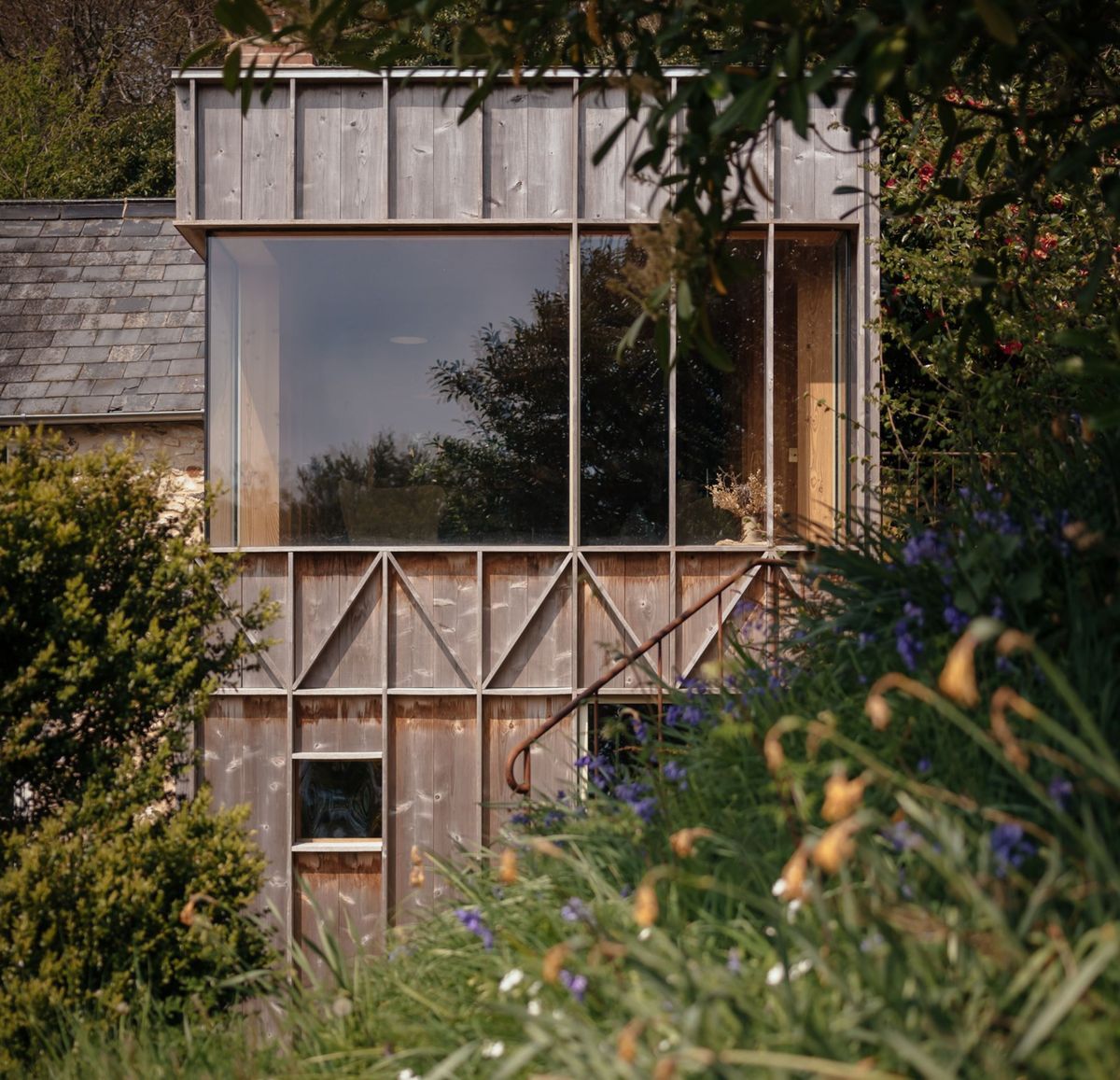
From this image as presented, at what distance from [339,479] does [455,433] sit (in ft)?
2.61

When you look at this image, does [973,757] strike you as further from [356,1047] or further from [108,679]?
[108,679]

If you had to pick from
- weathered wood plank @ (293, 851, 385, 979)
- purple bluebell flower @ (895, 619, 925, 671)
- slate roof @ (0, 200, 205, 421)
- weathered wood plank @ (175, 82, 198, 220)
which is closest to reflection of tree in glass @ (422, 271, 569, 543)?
weathered wood plank @ (175, 82, 198, 220)

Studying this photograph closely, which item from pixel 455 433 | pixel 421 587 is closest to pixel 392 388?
pixel 455 433

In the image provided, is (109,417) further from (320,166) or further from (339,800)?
(339,800)

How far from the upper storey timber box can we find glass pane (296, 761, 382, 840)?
345 cm

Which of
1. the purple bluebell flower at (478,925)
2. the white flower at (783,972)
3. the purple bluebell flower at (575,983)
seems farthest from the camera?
the purple bluebell flower at (478,925)

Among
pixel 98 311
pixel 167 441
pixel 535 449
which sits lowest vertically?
pixel 535 449

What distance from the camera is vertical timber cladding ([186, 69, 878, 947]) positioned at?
805 centimetres

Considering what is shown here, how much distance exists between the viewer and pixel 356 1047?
2707 millimetres

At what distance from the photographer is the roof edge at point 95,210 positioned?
11273mm

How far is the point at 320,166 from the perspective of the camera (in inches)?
323

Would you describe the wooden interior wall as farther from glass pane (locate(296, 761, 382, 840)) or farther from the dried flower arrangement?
glass pane (locate(296, 761, 382, 840))

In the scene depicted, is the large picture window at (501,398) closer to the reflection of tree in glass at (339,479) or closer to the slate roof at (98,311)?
the reflection of tree in glass at (339,479)

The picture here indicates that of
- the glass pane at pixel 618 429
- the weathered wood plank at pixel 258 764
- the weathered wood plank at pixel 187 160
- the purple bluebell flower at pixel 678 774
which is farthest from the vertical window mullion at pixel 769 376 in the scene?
Result: the purple bluebell flower at pixel 678 774
